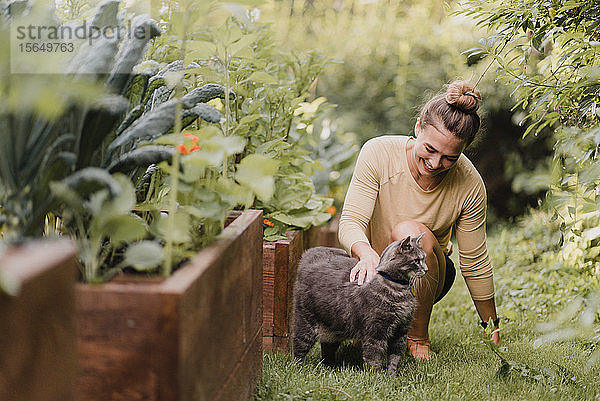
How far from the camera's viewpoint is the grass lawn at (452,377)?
221cm

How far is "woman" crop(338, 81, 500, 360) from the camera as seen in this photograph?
2863 millimetres

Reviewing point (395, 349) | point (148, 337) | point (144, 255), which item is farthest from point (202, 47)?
point (395, 349)

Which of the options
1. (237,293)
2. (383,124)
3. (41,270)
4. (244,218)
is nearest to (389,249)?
(244,218)

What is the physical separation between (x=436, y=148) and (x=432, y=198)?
0.36 m

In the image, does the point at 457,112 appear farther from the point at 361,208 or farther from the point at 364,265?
the point at 364,265

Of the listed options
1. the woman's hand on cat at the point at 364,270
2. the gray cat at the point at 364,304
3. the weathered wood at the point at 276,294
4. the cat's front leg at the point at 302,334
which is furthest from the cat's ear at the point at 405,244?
the weathered wood at the point at 276,294

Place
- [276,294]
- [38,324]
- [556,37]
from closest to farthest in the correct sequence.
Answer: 1. [38,324]
2. [556,37]
3. [276,294]

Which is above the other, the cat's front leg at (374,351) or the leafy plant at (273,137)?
the leafy plant at (273,137)

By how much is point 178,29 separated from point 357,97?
212 inches

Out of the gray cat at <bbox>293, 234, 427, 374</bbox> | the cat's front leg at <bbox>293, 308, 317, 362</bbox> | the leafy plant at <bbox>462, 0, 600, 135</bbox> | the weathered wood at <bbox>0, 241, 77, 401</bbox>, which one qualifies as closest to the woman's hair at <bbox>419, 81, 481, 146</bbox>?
the leafy plant at <bbox>462, 0, 600, 135</bbox>

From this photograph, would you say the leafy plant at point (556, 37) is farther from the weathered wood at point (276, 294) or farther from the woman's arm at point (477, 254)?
the weathered wood at point (276, 294)

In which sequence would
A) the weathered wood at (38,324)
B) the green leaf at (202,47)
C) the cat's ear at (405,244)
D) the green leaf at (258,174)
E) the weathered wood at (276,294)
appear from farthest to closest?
1. the weathered wood at (276,294)
2. the cat's ear at (405,244)
3. the green leaf at (202,47)
4. the green leaf at (258,174)
5. the weathered wood at (38,324)

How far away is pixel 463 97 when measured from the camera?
8.96 ft

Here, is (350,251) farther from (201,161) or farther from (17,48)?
(17,48)
